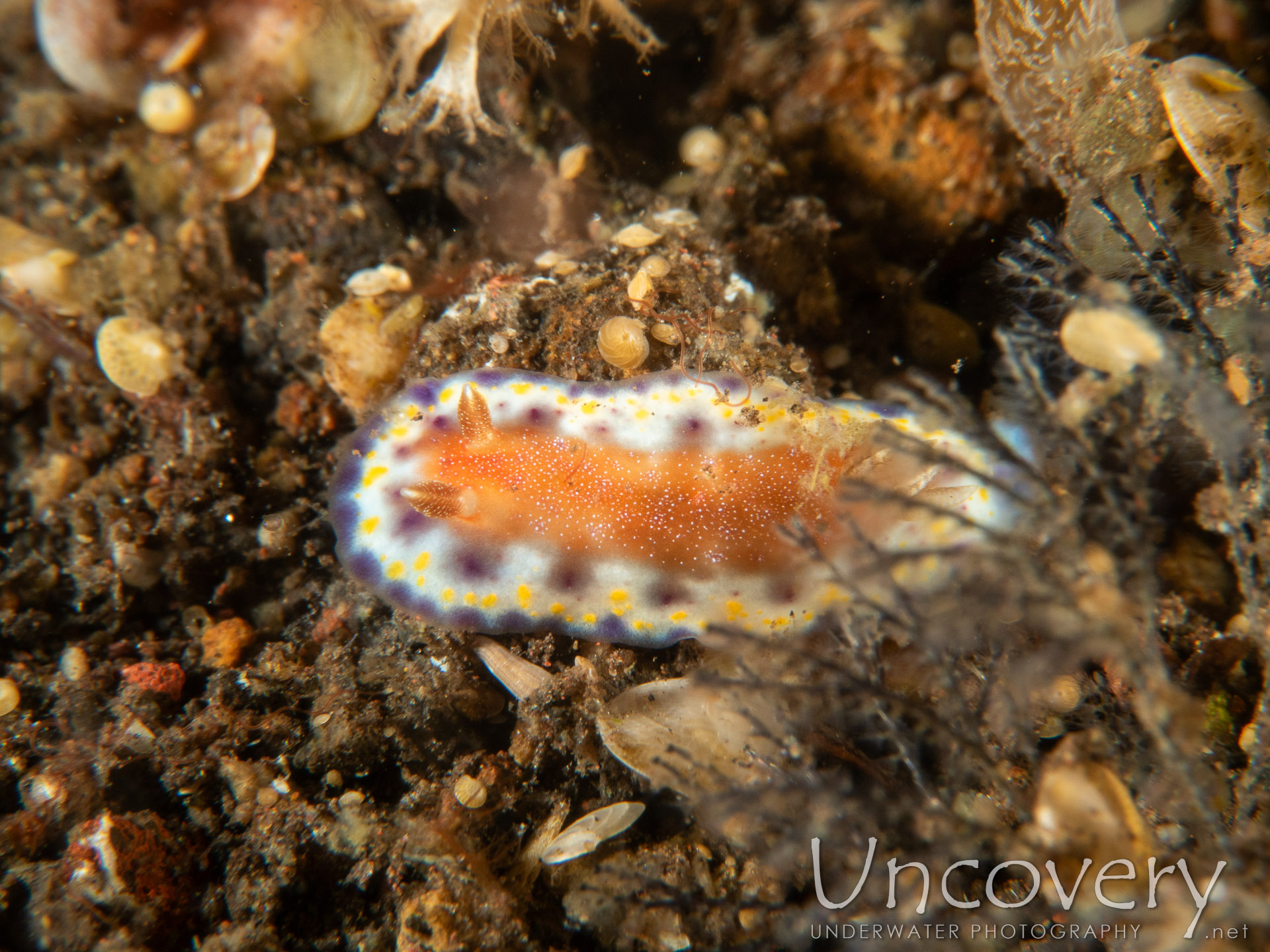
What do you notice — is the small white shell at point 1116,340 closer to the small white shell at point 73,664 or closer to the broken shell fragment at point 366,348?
the broken shell fragment at point 366,348

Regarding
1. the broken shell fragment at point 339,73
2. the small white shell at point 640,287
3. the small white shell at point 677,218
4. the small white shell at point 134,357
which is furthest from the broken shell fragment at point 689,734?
the broken shell fragment at point 339,73

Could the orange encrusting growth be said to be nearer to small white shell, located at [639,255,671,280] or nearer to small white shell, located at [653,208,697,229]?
small white shell, located at [639,255,671,280]

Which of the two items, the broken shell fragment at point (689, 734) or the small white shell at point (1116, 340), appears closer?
the small white shell at point (1116, 340)

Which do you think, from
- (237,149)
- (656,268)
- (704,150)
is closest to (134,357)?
(237,149)

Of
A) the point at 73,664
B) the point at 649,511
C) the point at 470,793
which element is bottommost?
the point at 73,664

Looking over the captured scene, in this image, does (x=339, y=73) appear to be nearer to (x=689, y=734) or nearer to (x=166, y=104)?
(x=166, y=104)

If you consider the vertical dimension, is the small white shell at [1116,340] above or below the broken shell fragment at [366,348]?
above

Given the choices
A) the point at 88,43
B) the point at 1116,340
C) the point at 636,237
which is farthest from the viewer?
the point at 88,43
